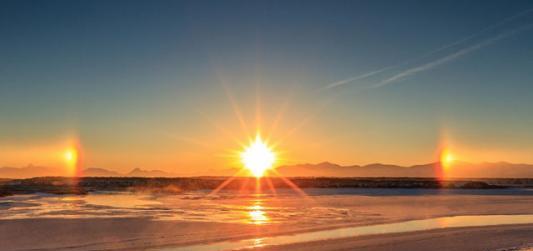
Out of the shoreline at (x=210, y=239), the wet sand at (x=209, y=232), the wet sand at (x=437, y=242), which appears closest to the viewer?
the shoreline at (x=210, y=239)

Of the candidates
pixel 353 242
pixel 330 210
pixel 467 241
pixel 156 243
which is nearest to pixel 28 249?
pixel 156 243

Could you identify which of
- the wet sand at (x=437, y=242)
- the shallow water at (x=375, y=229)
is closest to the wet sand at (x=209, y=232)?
the wet sand at (x=437, y=242)

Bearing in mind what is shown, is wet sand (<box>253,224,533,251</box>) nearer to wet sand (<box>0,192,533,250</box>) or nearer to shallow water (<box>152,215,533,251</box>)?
wet sand (<box>0,192,533,250</box>)

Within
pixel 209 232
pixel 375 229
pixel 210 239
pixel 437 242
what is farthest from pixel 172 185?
pixel 437 242

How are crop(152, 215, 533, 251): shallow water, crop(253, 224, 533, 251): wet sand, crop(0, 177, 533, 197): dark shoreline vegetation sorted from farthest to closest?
crop(0, 177, 533, 197): dark shoreline vegetation → crop(152, 215, 533, 251): shallow water → crop(253, 224, 533, 251): wet sand

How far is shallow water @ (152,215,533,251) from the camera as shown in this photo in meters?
22.0

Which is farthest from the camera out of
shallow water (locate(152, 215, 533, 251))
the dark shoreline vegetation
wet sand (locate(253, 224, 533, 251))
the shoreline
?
the dark shoreline vegetation

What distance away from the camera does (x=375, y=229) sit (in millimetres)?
28328

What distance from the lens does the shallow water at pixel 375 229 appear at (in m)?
22.0

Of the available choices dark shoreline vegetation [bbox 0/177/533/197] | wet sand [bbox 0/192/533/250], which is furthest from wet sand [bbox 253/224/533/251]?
dark shoreline vegetation [bbox 0/177/533/197]

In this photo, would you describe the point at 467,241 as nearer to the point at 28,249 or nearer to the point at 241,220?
the point at 241,220

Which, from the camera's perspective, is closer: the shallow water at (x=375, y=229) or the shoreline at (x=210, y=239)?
the shoreline at (x=210, y=239)

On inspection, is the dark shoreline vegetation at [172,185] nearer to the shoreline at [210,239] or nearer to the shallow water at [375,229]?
the shoreline at [210,239]

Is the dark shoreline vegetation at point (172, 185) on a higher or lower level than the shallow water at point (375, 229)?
higher
